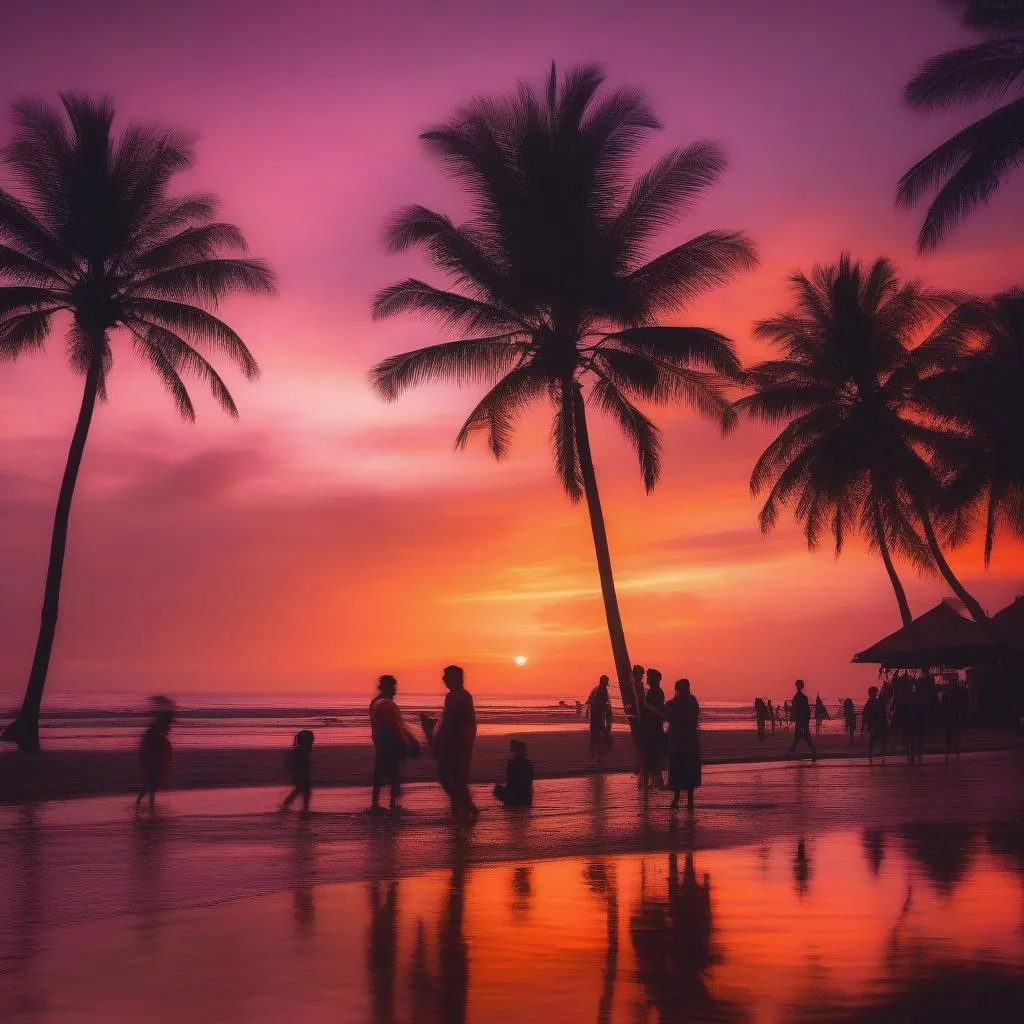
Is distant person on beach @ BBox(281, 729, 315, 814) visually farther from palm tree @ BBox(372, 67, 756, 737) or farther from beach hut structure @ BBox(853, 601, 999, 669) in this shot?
beach hut structure @ BBox(853, 601, 999, 669)

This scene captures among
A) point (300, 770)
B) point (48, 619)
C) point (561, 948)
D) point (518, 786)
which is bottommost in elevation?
point (561, 948)

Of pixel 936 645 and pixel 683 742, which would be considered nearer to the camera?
pixel 683 742

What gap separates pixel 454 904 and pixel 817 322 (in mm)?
32889

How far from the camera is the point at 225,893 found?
9844 mm

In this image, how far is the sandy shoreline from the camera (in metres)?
21.8

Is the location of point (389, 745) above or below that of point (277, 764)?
above

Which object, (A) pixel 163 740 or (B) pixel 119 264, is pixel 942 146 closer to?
(A) pixel 163 740

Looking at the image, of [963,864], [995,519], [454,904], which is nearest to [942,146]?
[963,864]

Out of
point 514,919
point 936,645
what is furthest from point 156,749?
point 936,645

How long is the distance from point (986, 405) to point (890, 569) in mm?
8563

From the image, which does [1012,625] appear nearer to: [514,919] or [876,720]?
[876,720]

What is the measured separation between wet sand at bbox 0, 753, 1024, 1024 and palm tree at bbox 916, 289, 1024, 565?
21214mm

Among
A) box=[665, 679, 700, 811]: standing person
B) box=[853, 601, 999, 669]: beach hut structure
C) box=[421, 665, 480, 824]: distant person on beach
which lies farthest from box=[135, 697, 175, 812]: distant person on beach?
box=[853, 601, 999, 669]: beach hut structure

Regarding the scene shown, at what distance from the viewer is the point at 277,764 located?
1086 inches
